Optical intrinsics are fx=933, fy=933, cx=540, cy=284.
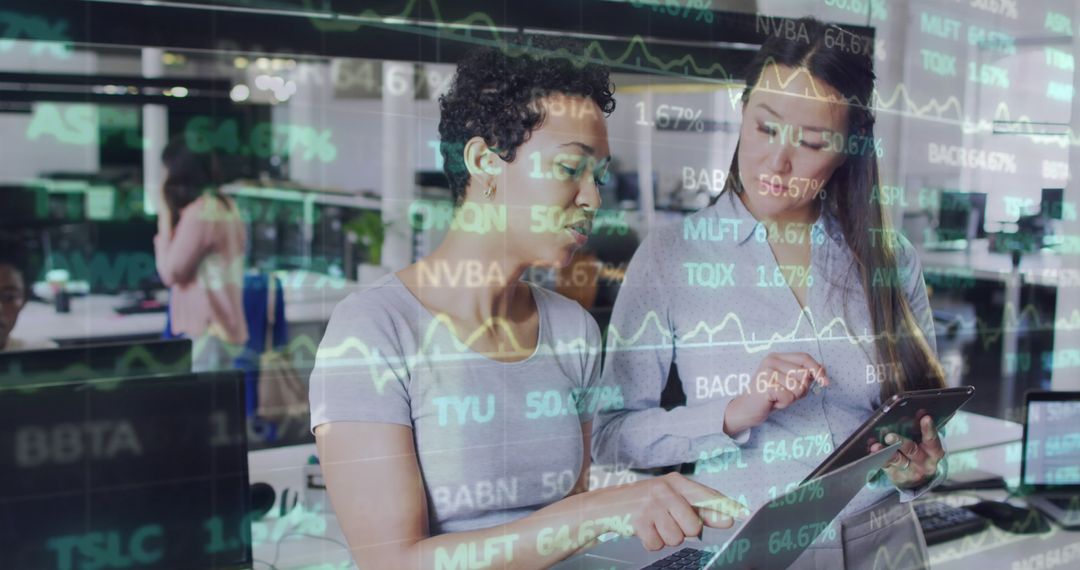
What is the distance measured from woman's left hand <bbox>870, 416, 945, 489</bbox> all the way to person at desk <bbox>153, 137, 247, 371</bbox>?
100cm

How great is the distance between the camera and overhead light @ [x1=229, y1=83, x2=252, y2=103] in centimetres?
85

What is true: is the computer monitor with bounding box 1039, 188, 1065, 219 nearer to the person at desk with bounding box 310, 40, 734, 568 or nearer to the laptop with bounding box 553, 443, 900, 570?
the laptop with bounding box 553, 443, 900, 570

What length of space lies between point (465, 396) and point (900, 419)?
763mm

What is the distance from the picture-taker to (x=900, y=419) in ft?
4.65

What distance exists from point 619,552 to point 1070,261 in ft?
3.87

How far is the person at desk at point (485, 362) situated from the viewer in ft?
3.03

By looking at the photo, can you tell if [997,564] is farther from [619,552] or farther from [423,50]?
[423,50]

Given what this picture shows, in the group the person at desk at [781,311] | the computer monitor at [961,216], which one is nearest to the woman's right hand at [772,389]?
the person at desk at [781,311]

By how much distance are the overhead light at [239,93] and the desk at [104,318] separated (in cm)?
16

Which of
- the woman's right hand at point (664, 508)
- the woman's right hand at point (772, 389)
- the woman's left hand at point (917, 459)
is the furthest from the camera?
the woman's left hand at point (917, 459)

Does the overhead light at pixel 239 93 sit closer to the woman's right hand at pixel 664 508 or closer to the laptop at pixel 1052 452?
the woman's right hand at pixel 664 508

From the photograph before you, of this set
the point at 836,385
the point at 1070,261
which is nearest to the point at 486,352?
the point at 836,385

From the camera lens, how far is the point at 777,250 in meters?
1.29

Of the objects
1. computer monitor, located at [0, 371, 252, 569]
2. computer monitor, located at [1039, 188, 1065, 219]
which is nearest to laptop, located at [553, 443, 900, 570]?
computer monitor, located at [0, 371, 252, 569]
